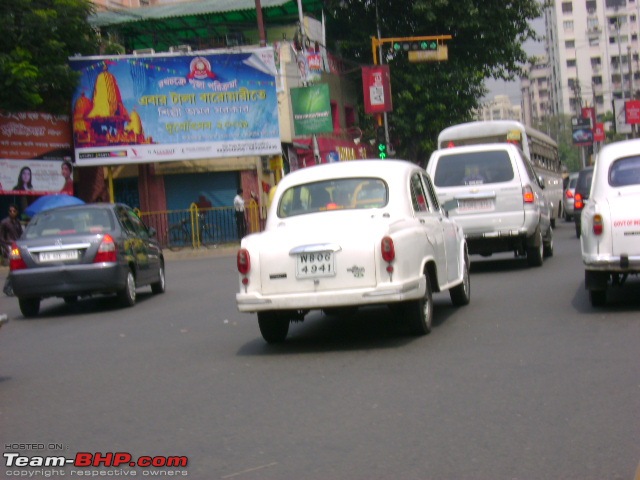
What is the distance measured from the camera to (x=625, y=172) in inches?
440

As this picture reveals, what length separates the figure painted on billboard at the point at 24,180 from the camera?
30812 millimetres

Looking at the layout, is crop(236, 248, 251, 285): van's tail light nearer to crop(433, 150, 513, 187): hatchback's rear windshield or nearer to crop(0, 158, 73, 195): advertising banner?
crop(433, 150, 513, 187): hatchback's rear windshield

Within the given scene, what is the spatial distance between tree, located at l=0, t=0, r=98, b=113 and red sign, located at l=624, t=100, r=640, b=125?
35.9m

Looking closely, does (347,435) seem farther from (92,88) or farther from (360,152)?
(360,152)

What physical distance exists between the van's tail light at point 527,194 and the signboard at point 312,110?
712 inches

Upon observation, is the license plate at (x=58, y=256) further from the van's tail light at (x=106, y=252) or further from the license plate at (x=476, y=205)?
the license plate at (x=476, y=205)

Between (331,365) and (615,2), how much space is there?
123028 millimetres

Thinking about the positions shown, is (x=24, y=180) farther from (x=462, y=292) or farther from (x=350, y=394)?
(x=350, y=394)

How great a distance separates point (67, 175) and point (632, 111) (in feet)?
124

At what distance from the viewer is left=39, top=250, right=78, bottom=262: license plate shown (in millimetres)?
14172

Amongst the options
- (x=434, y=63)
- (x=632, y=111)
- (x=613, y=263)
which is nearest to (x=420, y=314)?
(x=613, y=263)

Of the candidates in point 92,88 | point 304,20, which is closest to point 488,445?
point 92,88

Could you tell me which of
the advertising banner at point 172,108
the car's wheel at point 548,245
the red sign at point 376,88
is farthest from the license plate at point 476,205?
the red sign at point 376,88

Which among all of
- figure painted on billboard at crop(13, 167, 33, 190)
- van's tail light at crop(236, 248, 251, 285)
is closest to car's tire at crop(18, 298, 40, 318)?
van's tail light at crop(236, 248, 251, 285)
